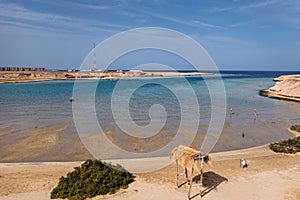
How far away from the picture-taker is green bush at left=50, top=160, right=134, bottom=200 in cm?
1041

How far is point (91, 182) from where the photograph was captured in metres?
11.0

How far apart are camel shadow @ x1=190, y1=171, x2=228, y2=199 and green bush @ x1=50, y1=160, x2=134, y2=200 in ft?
10.0

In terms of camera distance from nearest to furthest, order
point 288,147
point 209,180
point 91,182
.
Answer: point 91,182 < point 209,180 < point 288,147

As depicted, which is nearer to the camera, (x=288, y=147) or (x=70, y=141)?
(x=288, y=147)

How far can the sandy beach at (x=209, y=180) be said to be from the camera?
1045cm

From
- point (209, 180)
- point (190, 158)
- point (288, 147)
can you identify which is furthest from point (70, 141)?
point (288, 147)

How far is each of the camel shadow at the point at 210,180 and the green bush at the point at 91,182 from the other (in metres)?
3.06

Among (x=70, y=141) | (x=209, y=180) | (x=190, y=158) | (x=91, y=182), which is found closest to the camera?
(x=190, y=158)

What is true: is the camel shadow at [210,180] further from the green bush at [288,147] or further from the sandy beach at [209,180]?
the green bush at [288,147]

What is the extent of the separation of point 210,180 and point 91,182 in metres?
5.06

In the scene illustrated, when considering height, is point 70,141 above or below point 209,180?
above

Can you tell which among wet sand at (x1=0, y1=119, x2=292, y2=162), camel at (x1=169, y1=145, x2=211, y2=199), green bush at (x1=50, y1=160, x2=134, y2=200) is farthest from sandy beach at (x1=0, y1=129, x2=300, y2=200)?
wet sand at (x1=0, y1=119, x2=292, y2=162)

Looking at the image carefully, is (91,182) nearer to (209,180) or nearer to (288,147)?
(209,180)

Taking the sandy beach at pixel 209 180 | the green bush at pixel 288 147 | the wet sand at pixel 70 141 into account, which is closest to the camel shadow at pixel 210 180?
the sandy beach at pixel 209 180
